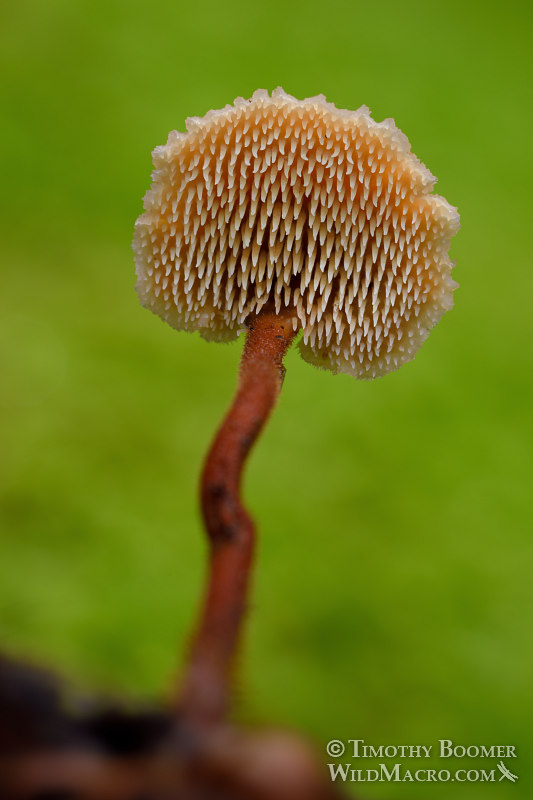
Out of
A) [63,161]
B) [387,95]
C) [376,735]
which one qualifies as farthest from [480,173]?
[376,735]

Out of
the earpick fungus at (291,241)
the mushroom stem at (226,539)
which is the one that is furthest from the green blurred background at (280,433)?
the earpick fungus at (291,241)

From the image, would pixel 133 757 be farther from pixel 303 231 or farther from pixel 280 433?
pixel 280 433

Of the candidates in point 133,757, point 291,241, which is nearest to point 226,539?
point 133,757

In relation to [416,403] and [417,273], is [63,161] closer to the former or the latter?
[416,403]


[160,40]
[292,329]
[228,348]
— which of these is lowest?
[292,329]
